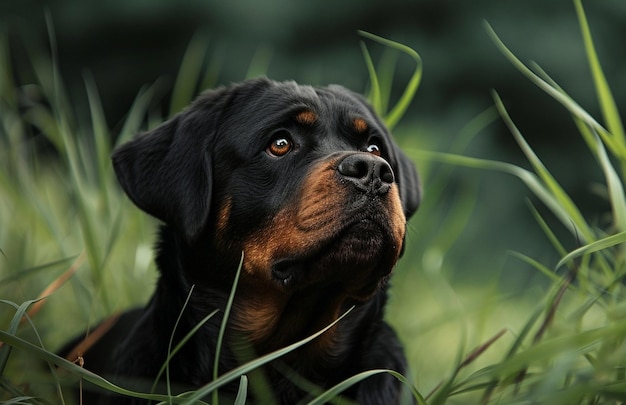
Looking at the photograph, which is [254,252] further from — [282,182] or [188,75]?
[188,75]

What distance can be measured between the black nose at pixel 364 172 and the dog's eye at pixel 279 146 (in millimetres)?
344

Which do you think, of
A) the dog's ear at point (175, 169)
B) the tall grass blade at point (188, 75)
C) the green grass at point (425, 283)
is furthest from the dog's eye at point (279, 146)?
the tall grass blade at point (188, 75)

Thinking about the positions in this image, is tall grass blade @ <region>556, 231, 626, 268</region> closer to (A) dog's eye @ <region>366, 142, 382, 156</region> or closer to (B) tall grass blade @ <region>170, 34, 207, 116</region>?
(A) dog's eye @ <region>366, 142, 382, 156</region>

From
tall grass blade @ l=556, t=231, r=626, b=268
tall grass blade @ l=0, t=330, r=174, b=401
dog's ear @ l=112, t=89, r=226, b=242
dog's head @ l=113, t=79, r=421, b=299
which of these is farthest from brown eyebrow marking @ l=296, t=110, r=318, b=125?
tall grass blade @ l=0, t=330, r=174, b=401

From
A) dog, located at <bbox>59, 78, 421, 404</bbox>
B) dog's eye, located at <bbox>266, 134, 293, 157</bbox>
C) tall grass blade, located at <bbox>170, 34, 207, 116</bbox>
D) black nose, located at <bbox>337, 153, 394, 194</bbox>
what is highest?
black nose, located at <bbox>337, 153, 394, 194</bbox>

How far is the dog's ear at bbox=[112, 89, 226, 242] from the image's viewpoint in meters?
2.87

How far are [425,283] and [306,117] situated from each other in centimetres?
192

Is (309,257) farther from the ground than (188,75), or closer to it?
farther from the ground

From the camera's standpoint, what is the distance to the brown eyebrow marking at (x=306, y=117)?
9.53 feet

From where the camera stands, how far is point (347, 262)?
2.58 meters

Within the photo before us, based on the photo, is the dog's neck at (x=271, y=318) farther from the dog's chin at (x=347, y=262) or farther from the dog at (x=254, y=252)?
the dog's chin at (x=347, y=262)

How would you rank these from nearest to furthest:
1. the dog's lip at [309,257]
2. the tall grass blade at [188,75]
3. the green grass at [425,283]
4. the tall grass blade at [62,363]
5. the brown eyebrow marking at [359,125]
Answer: the tall grass blade at [62,363] < the green grass at [425,283] < the dog's lip at [309,257] < the brown eyebrow marking at [359,125] < the tall grass blade at [188,75]

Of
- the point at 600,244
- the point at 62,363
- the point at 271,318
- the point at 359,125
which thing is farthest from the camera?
the point at 359,125

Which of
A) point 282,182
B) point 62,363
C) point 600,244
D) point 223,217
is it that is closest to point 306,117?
point 282,182
